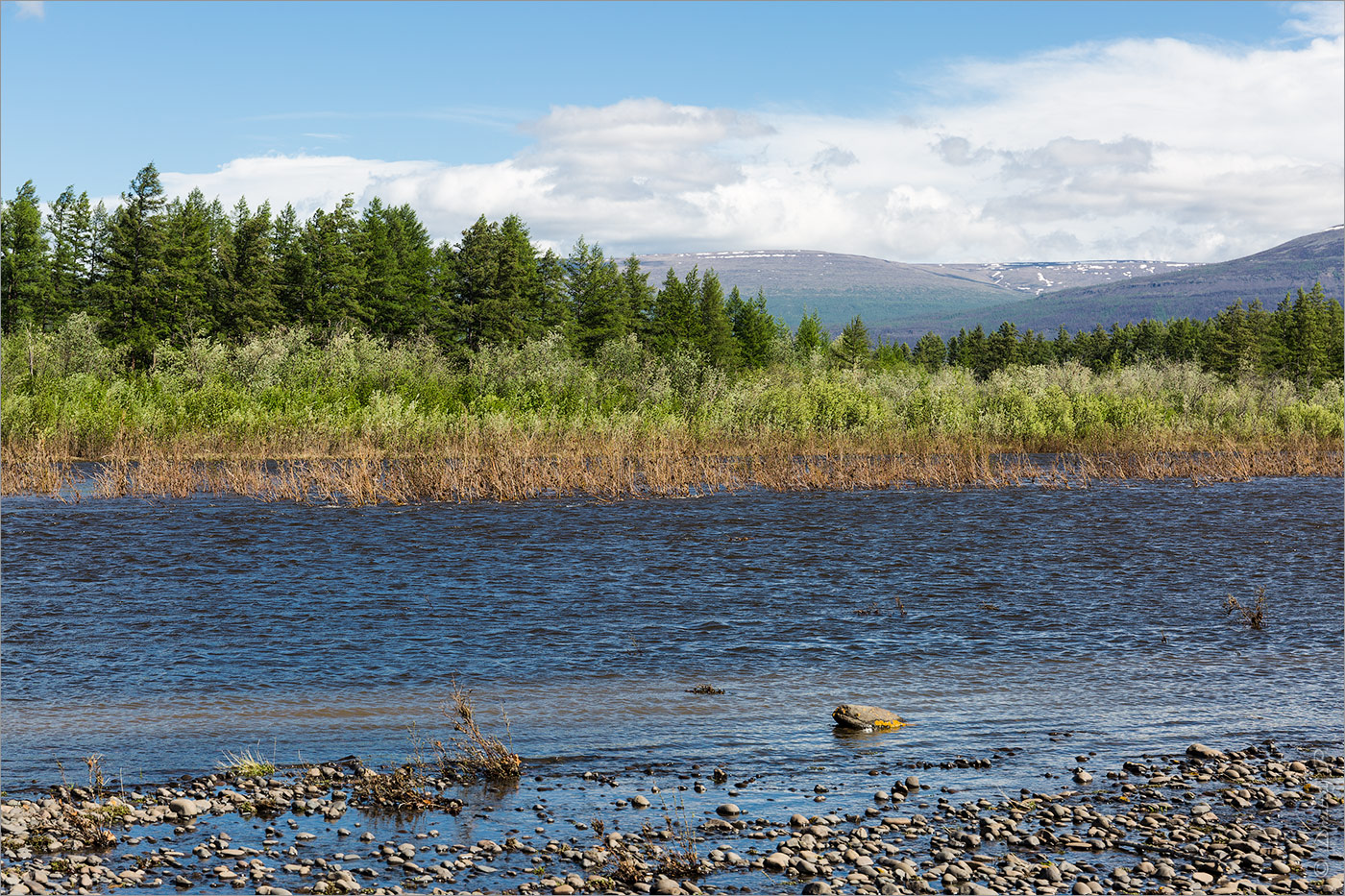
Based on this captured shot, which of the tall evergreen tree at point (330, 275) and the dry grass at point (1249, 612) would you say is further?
the tall evergreen tree at point (330, 275)

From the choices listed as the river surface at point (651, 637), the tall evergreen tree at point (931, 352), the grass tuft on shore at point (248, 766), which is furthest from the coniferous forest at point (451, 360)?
the tall evergreen tree at point (931, 352)

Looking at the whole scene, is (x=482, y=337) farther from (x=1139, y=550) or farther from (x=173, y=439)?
(x=1139, y=550)

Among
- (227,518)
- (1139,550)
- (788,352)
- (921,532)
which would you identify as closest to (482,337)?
(788,352)

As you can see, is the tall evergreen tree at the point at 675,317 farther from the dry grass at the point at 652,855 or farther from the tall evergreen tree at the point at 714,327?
the dry grass at the point at 652,855

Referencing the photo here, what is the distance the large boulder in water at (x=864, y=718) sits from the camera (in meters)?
12.4

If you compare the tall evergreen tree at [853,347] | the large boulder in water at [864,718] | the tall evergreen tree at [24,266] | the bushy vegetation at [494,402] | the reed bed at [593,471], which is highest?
the tall evergreen tree at [24,266]

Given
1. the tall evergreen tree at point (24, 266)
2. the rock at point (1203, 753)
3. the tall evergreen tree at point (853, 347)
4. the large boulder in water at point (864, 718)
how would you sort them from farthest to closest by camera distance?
1. the tall evergreen tree at point (853, 347)
2. the tall evergreen tree at point (24, 266)
3. the large boulder in water at point (864, 718)
4. the rock at point (1203, 753)

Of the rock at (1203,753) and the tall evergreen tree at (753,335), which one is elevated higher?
the tall evergreen tree at (753,335)

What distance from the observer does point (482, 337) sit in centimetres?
8181

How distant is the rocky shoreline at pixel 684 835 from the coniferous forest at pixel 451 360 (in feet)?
112

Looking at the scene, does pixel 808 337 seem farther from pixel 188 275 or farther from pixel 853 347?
pixel 188 275

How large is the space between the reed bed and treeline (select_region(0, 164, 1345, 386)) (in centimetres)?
3006

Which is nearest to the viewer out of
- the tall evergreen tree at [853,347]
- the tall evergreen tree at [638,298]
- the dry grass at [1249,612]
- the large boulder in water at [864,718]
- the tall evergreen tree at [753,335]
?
the large boulder in water at [864,718]

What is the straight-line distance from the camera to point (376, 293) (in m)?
91.3
